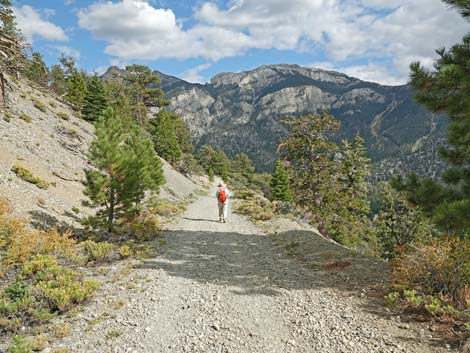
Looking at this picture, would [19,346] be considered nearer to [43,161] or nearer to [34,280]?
[34,280]

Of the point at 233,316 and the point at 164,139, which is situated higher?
the point at 164,139

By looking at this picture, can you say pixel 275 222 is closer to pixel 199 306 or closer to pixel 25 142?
pixel 199 306

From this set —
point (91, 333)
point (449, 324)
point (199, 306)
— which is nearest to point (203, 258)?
point (199, 306)

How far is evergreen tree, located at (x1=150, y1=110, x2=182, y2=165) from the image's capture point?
5526 centimetres

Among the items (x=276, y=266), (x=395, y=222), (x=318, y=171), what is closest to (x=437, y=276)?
(x=276, y=266)

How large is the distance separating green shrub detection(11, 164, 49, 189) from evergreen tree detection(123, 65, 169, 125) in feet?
135

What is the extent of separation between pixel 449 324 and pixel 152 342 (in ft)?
17.5

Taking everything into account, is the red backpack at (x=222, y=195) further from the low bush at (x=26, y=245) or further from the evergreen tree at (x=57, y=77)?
the evergreen tree at (x=57, y=77)

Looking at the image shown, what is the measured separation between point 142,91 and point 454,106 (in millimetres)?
55068

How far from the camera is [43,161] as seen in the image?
2206 cm

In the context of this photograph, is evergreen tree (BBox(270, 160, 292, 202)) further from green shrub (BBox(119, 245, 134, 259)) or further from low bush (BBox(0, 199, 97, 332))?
low bush (BBox(0, 199, 97, 332))

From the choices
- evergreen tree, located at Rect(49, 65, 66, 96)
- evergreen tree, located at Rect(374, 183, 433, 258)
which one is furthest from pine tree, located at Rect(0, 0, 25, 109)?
evergreen tree, located at Rect(49, 65, 66, 96)

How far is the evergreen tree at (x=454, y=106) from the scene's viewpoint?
690 cm

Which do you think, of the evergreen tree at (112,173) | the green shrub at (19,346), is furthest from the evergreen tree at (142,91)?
the green shrub at (19,346)
